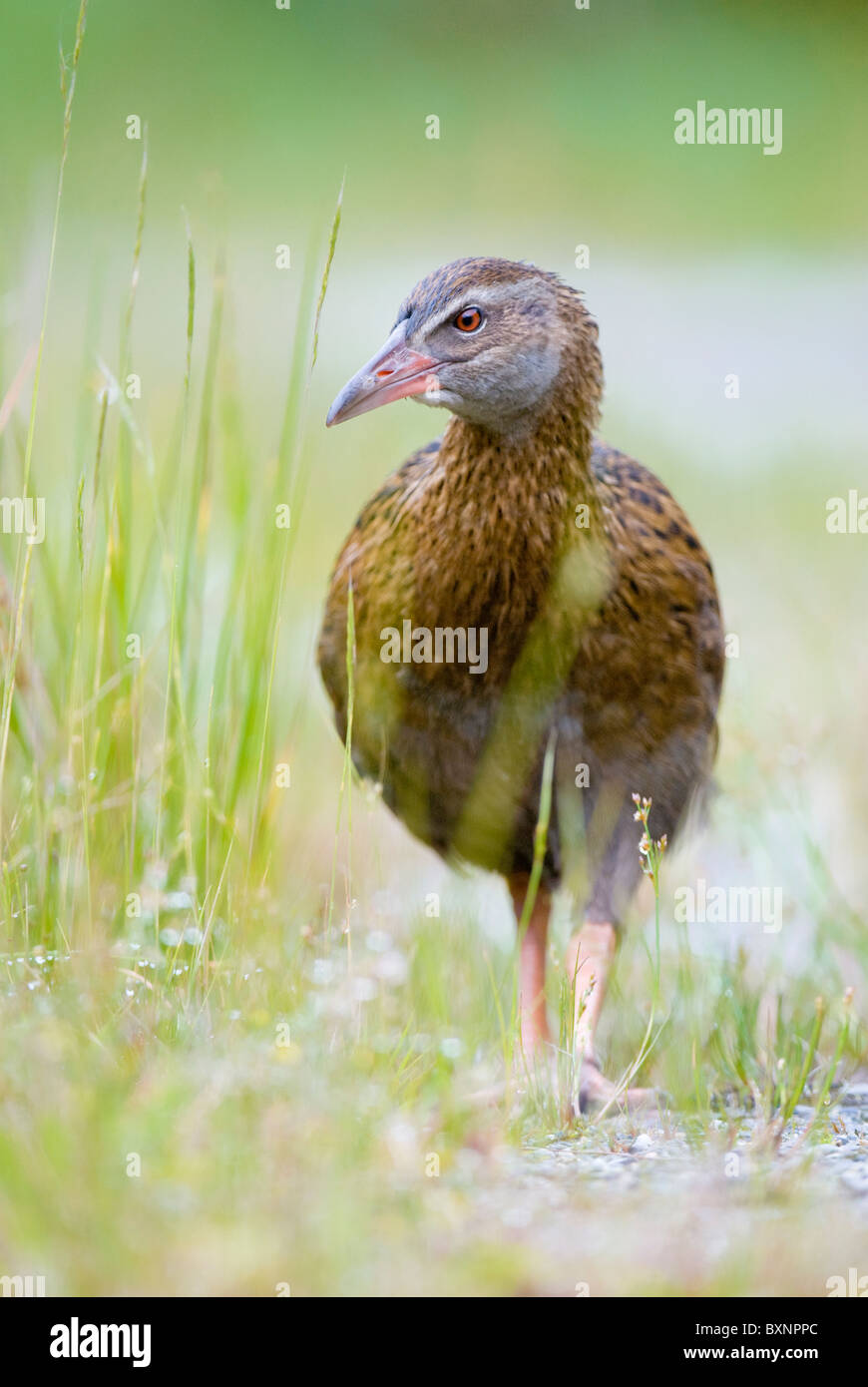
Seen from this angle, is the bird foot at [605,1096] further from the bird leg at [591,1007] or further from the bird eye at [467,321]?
the bird eye at [467,321]

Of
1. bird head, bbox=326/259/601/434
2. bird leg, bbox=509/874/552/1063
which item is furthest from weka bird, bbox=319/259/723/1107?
bird leg, bbox=509/874/552/1063

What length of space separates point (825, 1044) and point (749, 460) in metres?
6.58

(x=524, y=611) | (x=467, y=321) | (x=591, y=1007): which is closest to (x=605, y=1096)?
(x=591, y=1007)

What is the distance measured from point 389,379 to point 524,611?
566 mm

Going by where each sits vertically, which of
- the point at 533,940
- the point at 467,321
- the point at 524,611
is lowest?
the point at 533,940

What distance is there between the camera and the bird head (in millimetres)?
3752

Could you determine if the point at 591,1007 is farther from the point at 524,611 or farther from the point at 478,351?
the point at 478,351

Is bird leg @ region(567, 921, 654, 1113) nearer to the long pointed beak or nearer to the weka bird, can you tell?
the weka bird

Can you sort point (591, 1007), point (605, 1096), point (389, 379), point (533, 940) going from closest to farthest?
1. point (605, 1096)
2. point (389, 379)
3. point (591, 1007)
4. point (533, 940)

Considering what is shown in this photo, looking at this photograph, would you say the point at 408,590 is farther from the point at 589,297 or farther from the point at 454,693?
the point at 589,297

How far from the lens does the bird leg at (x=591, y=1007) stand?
3365 mm

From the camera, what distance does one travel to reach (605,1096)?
3.44 metres

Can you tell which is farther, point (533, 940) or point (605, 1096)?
point (533, 940)

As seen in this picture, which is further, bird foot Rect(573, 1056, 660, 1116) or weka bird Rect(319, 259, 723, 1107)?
weka bird Rect(319, 259, 723, 1107)
